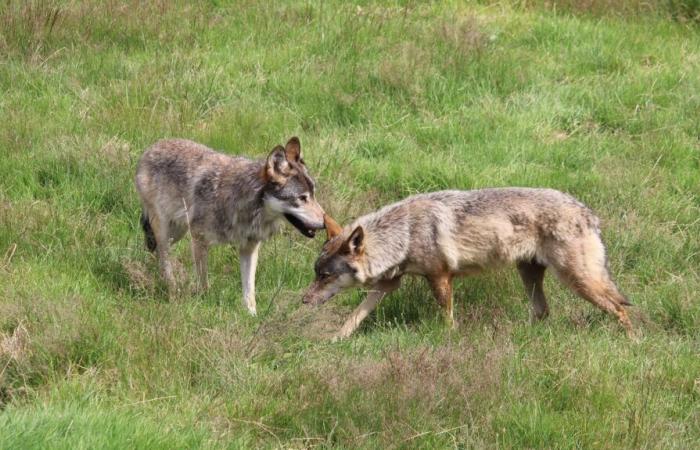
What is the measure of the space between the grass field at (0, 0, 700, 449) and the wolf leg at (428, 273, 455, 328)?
21 cm

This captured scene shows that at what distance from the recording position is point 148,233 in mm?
9742

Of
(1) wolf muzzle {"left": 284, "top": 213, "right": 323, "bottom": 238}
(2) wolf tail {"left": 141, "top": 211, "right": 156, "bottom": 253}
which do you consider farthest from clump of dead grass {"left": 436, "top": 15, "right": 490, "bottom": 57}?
(2) wolf tail {"left": 141, "top": 211, "right": 156, "bottom": 253}

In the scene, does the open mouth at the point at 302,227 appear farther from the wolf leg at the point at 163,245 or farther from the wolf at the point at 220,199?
the wolf leg at the point at 163,245

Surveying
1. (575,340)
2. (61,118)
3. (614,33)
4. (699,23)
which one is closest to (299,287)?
(575,340)

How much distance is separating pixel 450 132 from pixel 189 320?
4661 mm

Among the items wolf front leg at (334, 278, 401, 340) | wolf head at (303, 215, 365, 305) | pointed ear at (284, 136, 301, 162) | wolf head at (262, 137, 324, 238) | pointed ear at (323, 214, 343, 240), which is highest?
pointed ear at (284, 136, 301, 162)

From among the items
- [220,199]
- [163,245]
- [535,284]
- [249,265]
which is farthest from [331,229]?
[535,284]

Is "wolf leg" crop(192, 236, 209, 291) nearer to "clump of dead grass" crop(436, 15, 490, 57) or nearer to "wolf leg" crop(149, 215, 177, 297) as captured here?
"wolf leg" crop(149, 215, 177, 297)

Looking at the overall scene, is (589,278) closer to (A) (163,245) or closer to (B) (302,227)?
(B) (302,227)

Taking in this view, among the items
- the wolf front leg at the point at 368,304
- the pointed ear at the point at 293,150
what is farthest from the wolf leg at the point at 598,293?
the pointed ear at the point at 293,150

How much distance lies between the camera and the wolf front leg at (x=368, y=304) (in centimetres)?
857

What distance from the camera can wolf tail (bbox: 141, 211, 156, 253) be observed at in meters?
9.57

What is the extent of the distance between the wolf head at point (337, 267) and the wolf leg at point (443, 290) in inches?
23.0

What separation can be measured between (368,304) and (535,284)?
1369 millimetres
